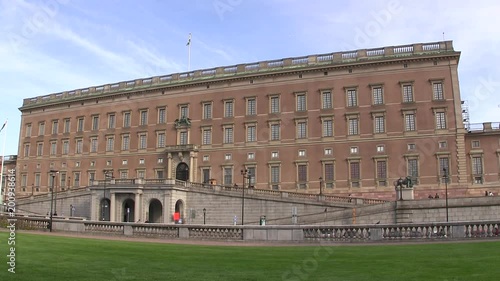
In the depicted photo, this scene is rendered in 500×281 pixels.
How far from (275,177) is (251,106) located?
969cm

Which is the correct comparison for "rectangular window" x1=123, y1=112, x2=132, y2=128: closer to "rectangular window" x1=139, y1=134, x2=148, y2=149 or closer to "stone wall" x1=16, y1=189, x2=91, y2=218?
"rectangular window" x1=139, y1=134, x2=148, y2=149

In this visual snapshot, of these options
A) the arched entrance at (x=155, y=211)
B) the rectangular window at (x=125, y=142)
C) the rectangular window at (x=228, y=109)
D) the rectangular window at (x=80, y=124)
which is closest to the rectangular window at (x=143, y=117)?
the rectangular window at (x=125, y=142)

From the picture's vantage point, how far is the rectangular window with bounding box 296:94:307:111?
58350mm

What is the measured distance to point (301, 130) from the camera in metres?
58.0

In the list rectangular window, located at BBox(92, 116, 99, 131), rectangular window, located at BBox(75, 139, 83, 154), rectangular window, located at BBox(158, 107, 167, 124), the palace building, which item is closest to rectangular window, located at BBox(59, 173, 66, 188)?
the palace building

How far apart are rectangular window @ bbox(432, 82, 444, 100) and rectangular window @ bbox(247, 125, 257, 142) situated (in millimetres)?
21091

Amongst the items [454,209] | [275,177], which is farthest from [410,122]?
[275,177]

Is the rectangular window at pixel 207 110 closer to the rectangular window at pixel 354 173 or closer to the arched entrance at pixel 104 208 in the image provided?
the arched entrance at pixel 104 208

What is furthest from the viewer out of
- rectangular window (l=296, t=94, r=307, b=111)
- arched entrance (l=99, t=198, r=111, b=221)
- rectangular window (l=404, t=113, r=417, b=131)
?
rectangular window (l=296, t=94, r=307, b=111)

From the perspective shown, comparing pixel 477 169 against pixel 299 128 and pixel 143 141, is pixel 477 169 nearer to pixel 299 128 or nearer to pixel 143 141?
pixel 299 128

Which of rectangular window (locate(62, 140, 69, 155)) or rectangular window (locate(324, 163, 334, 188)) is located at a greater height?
rectangular window (locate(62, 140, 69, 155))

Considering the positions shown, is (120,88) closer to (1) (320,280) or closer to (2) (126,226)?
(2) (126,226)

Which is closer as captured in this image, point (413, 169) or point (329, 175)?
point (413, 169)

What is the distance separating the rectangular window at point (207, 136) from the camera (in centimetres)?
6306
